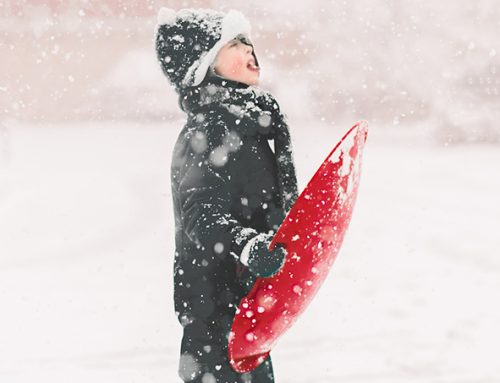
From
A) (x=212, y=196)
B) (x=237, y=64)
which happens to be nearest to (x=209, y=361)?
(x=212, y=196)

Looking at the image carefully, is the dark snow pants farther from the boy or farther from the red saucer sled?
the red saucer sled

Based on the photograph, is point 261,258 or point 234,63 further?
point 234,63

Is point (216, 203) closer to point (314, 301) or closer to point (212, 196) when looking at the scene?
point (212, 196)

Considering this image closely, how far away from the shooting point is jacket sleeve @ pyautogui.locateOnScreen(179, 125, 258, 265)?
2.02 metres

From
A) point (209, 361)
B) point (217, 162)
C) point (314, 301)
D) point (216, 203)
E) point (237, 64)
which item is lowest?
point (314, 301)

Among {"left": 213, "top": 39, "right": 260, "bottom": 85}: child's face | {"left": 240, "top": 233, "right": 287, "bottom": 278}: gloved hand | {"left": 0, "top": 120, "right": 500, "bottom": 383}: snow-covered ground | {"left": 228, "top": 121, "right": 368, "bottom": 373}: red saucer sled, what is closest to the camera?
{"left": 240, "top": 233, "right": 287, "bottom": 278}: gloved hand

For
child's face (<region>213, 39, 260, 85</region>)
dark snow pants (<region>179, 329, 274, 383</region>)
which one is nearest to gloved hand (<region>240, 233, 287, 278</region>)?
dark snow pants (<region>179, 329, 274, 383</region>)

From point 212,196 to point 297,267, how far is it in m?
0.32

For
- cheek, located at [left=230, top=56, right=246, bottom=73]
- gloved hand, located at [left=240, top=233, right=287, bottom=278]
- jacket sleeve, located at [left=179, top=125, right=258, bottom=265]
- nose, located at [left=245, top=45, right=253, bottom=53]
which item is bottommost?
gloved hand, located at [left=240, top=233, right=287, bottom=278]

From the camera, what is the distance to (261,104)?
219 cm

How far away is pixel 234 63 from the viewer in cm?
220

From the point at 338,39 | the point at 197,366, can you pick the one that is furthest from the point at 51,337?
the point at 338,39

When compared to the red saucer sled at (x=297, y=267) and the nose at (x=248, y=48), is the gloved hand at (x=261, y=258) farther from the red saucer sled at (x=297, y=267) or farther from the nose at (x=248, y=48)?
the nose at (x=248, y=48)

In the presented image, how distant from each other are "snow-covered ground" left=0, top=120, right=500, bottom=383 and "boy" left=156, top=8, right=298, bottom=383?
179mm
